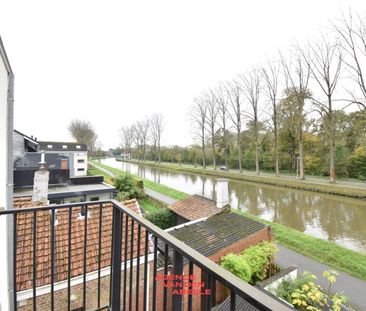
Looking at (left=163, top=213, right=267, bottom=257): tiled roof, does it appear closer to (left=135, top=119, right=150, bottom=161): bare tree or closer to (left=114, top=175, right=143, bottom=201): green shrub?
(left=114, top=175, right=143, bottom=201): green shrub

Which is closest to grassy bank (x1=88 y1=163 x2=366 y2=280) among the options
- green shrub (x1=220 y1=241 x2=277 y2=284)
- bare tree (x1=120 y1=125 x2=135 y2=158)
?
green shrub (x1=220 y1=241 x2=277 y2=284)

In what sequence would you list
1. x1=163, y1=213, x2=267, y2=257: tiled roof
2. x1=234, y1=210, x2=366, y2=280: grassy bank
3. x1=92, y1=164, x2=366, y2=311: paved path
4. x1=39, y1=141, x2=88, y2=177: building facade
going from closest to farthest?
x1=92, y1=164, x2=366, y2=311: paved path, x1=163, y1=213, x2=267, y2=257: tiled roof, x1=234, y1=210, x2=366, y2=280: grassy bank, x1=39, y1=141, x2=88, y2=177: building facade

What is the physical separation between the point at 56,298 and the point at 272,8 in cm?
833

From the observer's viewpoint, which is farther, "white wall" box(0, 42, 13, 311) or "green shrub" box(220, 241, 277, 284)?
"green shrub" box(220, 241, 277, 284)

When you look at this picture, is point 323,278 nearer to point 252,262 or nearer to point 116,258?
point 252,262

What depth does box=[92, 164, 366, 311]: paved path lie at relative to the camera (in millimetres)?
5418

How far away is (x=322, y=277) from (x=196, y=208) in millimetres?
4390

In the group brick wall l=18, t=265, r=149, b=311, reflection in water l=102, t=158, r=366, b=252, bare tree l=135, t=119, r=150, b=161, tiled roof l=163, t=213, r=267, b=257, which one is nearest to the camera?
brick wall l=18, t=265, r=149, b=311

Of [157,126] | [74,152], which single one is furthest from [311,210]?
[157,126]

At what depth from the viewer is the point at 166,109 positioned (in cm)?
4556

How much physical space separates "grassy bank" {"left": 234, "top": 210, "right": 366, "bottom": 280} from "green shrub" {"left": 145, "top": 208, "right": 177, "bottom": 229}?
432cm

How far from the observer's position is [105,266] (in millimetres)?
4461

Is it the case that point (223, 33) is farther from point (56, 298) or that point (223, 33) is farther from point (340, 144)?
point (340, 144)

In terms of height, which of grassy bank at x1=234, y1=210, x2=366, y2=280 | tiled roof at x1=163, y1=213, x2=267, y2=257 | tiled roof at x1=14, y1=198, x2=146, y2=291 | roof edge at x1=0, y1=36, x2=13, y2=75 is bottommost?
grassy bank at x1=234, y1=210, x2=366, y2=280
